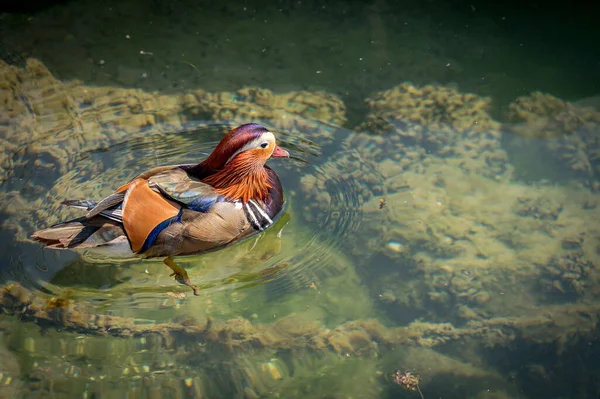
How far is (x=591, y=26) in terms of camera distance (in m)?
6.39

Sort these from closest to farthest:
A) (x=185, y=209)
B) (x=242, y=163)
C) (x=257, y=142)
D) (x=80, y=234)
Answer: (x=80, y=234) < (x=185, y=209) < (x=257, y=142) < (x=242, y=163)

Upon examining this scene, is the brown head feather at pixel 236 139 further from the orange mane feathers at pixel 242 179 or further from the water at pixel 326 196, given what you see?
the water at pixel 326 196

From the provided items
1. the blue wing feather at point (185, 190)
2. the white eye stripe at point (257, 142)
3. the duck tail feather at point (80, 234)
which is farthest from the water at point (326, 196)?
the white eye stripe at point (257, 142)

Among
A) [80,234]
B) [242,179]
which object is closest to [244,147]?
[242,179]

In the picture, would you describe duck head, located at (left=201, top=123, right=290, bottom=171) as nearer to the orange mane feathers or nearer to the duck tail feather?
the orange mane feathers

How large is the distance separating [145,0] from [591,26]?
4764 millimetres

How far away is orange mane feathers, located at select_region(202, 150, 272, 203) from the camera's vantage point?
483cm

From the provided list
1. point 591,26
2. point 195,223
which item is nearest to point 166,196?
point 195,223

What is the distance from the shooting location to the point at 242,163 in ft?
16.0

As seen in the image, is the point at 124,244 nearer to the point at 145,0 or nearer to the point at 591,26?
the point at 145,0

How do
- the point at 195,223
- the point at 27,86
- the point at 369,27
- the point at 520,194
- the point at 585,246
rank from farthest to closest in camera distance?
the point at 369,27 < the point at 27,86 < the point at 520,194 < the point at 585,246 < the point at 195,223

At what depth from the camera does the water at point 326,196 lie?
4.02m

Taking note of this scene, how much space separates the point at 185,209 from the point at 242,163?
0.68 m

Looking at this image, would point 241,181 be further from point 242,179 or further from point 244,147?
point 244,147
